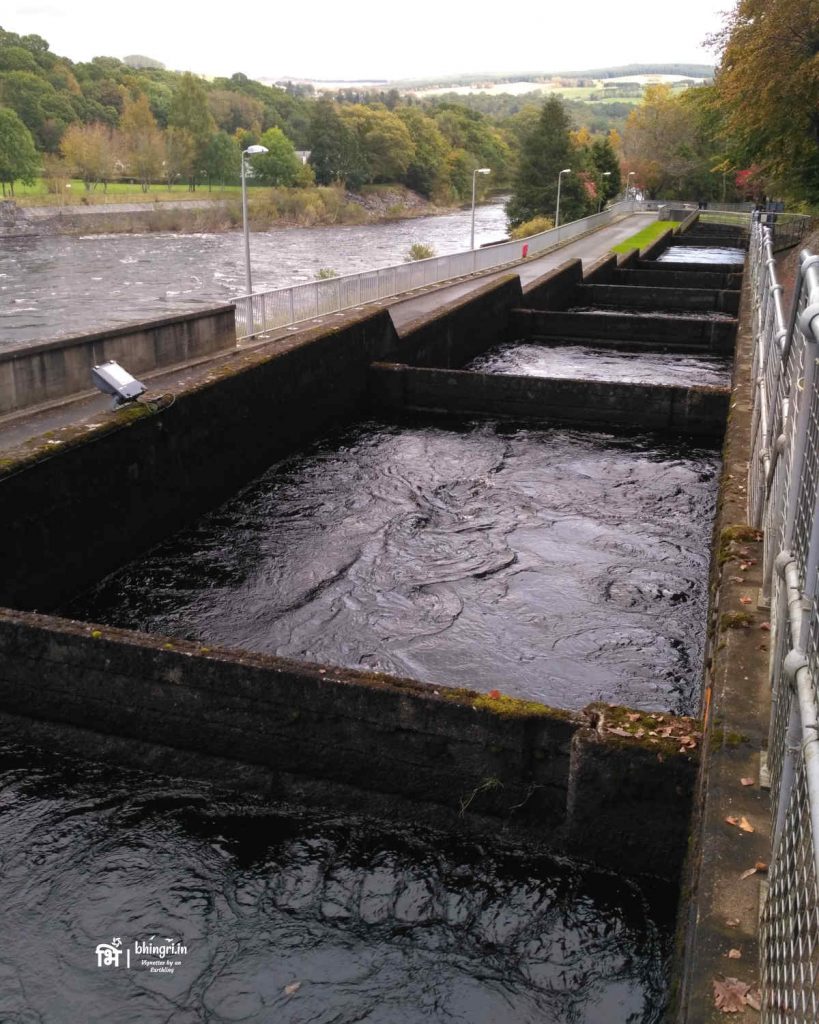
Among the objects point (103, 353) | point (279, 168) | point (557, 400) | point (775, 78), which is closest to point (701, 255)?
point (775, 78)

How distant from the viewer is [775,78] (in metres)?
33.4

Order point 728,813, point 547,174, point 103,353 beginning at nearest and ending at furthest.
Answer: point 728,813, point 103,353, point 547,174

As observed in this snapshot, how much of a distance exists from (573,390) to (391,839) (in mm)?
10731

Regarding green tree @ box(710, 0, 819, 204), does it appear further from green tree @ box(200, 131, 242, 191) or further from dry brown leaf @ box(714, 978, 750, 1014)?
green tree @ box(200, 131, 242, 191)

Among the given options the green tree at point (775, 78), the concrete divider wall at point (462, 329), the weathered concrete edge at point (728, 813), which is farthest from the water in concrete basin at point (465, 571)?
the green tree at point (775, 78)

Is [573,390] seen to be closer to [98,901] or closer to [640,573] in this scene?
[640,573]

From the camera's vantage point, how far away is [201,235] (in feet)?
256

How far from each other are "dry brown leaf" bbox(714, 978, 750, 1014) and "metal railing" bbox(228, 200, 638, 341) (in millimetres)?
16245

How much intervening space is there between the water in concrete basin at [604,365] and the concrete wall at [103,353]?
5.89 metres

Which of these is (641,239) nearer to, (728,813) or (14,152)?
(728,813)

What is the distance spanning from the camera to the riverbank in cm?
7775

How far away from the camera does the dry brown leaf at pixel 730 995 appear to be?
318 cm

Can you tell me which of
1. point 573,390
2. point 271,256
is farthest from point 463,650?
point 271,256

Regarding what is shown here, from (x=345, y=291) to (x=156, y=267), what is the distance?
34.4m
